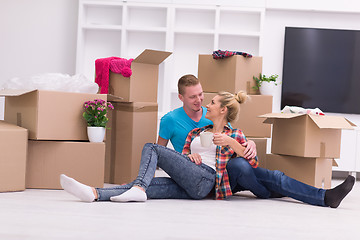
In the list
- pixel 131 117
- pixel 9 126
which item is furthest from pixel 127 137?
pixel 9 126

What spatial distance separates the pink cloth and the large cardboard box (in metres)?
0.29

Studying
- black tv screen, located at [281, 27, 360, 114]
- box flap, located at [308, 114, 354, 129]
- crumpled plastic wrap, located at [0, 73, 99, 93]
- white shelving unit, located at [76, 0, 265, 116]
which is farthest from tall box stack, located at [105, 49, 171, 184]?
black tv screen, located at [281, 27, 360, 114]

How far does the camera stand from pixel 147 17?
4.85 metres

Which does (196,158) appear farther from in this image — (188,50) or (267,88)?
(188,50)

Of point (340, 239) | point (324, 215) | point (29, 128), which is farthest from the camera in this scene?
point (29, 128)

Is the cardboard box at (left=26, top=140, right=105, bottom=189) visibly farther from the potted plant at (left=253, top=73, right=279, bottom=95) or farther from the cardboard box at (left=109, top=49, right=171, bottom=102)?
the potted plant at (left=253, top=73, right=279, bottom=95)

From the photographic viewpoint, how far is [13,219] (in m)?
2.03

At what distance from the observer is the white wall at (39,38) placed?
4.84 metres

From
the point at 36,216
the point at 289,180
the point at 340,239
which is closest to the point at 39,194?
the point at 36,216

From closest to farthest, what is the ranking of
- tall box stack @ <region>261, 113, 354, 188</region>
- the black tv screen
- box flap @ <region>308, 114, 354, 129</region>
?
box flap @ <region>308, 114, 354, 129</region> < tall box stack @ <region>261, 113, 354, 188</region> < the black tv screen

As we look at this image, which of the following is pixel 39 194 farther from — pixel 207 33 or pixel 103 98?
pixel 207 33

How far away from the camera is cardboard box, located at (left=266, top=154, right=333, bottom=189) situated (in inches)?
118

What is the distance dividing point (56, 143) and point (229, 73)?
4.00ft

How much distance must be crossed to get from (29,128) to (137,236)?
1380 mm
